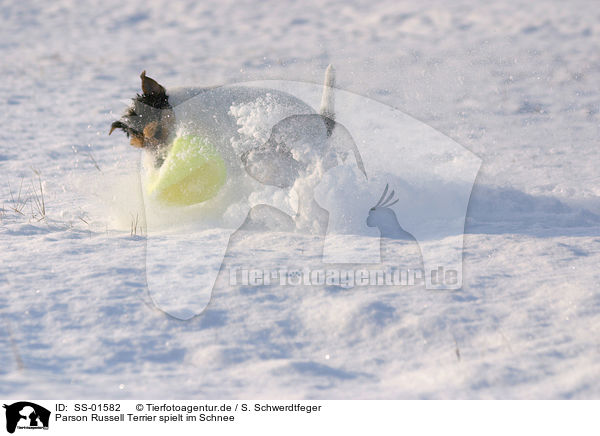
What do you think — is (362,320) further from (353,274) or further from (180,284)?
(180,284)

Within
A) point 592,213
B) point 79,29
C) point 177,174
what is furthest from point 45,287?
point 79,29

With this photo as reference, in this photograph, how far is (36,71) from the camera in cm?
759

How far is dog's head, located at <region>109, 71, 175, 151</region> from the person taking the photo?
117 inches

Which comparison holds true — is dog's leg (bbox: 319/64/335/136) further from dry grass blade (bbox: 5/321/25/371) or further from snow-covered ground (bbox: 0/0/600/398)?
dry grass blade (bbox: 5/321/25/371)

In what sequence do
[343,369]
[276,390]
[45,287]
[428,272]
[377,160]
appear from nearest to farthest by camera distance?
1. [276,390]
2. [343,369]
3. [45,287]
4. [428,272]
5. [377,160]

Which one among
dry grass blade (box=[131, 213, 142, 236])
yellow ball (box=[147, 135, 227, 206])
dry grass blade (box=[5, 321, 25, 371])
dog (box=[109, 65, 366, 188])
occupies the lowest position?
dry grass blade (box=[5, 321, 25, 371])

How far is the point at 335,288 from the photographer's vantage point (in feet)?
7.68

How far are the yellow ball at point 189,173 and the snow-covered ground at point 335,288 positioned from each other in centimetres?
29

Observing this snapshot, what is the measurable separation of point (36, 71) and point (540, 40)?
668cm
